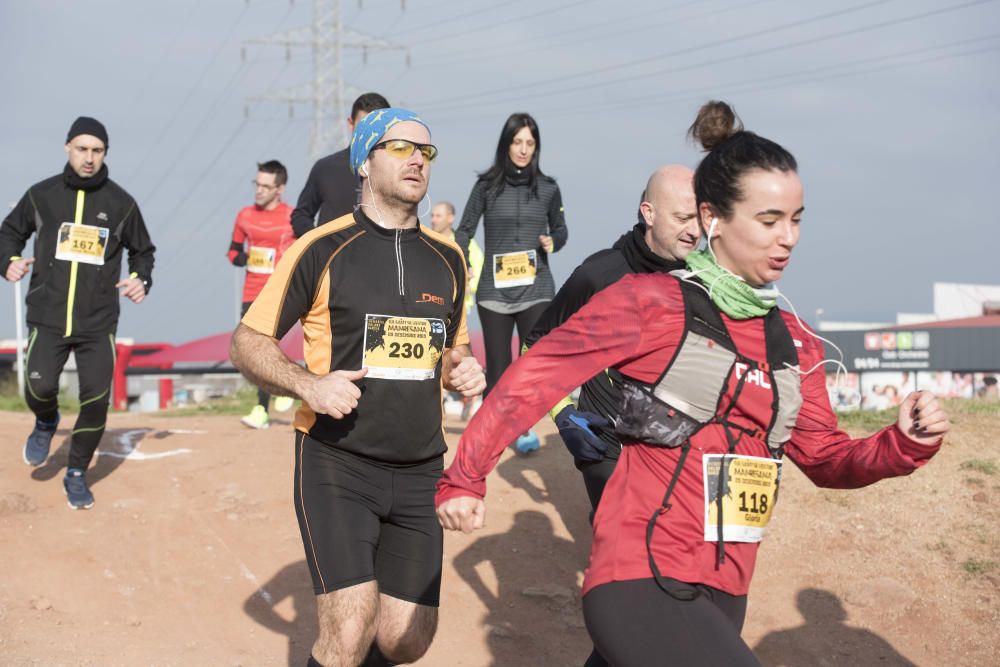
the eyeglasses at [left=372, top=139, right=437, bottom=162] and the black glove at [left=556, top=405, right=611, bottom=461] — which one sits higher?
the eyeglasses at [left=372, top=139, right=437, bottom=162]

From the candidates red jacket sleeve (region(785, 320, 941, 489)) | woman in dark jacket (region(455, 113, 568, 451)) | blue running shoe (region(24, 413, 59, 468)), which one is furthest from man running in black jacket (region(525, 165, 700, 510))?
blue running shoe (region(24, 413, 59, 468))

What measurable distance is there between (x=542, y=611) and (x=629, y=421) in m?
4.68

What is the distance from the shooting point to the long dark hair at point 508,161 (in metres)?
8.11

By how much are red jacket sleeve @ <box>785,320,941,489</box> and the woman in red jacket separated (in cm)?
7

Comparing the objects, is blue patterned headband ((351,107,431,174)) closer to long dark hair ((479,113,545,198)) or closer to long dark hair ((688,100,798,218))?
long dark hair ((688,100,798,218))

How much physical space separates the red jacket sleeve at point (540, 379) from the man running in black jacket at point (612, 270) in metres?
1.92

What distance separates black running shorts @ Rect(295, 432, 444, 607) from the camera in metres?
4.37

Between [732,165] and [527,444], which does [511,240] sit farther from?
[732,165]

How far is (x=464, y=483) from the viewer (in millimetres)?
2873

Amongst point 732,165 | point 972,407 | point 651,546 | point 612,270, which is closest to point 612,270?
point 612,270

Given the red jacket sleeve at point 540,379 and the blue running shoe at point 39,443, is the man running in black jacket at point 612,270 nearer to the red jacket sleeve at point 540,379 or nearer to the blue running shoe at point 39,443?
the red jacket sleeve at point 540,379

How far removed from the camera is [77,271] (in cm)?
821

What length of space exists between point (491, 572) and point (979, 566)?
323 centimetres

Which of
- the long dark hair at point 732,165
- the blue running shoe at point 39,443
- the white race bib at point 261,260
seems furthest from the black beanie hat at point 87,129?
the long dark hair at point 732,165
